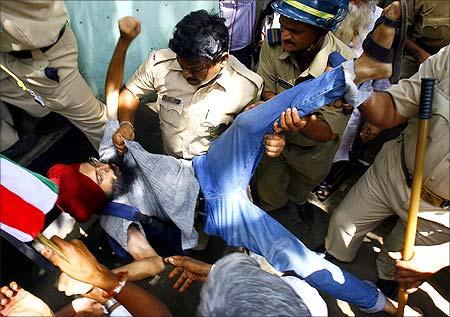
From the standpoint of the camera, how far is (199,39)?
90.1 inches

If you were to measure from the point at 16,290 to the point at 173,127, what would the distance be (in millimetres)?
1314

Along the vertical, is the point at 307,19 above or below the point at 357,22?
above

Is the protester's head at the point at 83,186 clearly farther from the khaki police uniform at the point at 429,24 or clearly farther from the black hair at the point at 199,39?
the khaki police uniform at the point at 429,24

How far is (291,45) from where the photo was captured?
2557mm

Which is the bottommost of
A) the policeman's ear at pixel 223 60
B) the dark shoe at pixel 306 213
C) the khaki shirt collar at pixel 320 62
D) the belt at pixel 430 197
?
the dark shoe at pixel 306 213

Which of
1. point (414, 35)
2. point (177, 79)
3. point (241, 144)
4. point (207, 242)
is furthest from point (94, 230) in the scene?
point (414, 35)

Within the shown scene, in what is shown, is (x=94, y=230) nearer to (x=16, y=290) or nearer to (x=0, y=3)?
(x=16, y=290)

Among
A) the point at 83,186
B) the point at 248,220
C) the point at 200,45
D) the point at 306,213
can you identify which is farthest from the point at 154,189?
the point at 306,213

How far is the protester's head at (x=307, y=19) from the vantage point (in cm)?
239

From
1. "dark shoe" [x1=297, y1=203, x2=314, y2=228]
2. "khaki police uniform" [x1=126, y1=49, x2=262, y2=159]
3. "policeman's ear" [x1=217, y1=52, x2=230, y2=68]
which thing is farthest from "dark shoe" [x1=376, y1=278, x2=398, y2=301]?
"policeman's ear" [x1=217, y1=52, x2=230, y2=68]

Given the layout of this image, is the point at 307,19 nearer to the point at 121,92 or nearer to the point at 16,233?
the point at 121,92

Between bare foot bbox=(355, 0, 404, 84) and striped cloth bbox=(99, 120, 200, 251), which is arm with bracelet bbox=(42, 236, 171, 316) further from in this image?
bare foot bbox=(355, 0, 404, 84)

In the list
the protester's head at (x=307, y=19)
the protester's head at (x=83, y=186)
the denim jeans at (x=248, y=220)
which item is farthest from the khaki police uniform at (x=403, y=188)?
the protester's head at (x=83, y=186)

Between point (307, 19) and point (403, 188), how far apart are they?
1.05m
